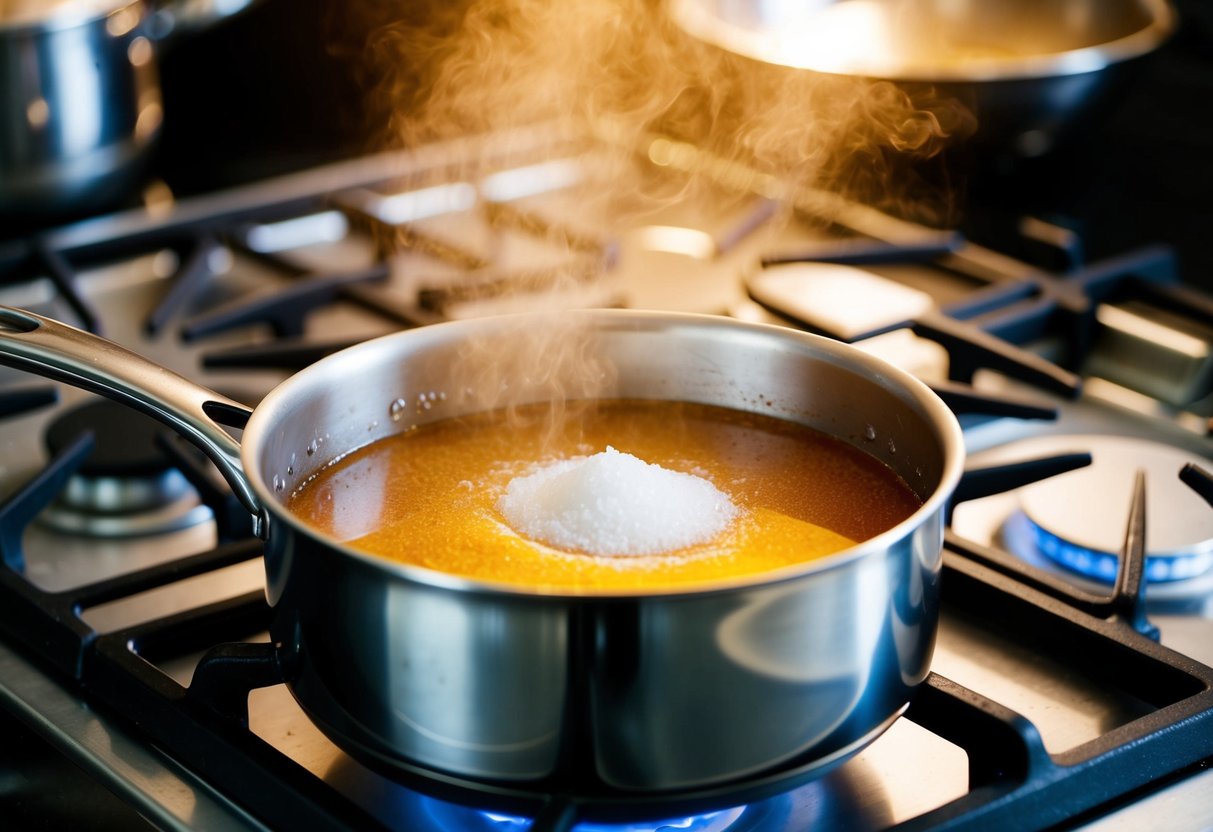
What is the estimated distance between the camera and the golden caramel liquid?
58 cm

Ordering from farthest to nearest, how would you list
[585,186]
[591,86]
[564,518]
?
[591,86]
[585,186]
[564,518]

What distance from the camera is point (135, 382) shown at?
566mm

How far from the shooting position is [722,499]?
0.64 metres

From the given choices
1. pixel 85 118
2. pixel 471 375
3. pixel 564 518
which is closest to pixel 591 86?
pixel 85 118

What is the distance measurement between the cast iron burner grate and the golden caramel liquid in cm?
7

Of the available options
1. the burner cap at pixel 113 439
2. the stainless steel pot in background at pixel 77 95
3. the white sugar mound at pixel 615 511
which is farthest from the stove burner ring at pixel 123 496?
the stainless steel pot in background at pixel 77 95

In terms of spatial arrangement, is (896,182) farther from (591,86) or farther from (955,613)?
(955,613)

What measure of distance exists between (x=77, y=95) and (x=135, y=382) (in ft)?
2.18

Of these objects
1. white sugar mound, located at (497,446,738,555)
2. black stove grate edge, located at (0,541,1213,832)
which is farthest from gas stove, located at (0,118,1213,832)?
white sugar mound, located at (497,446,738,555)

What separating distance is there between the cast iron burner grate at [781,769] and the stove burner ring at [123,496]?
0.13ft

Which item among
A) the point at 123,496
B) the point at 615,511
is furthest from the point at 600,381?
the point at 123,496

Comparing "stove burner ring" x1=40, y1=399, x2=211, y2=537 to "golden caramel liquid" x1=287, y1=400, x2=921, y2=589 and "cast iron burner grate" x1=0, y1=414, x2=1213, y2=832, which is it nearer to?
"cast iron burner grate" x1=0, y1=414, x2=1213, y2=832

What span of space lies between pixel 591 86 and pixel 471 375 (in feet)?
2.40

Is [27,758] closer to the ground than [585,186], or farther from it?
closer to the ground
